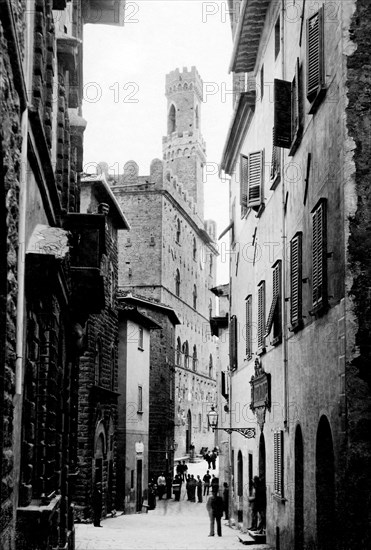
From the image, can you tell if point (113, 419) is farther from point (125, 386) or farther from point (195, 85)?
point (195, 85)

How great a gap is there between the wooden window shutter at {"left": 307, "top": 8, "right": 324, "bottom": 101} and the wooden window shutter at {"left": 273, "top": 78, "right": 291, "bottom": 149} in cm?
223

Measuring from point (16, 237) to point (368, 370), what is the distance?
436 centimetres

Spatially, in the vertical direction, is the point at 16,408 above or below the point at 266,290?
below

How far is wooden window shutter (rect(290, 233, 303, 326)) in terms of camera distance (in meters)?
13.3

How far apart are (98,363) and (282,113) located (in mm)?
14422

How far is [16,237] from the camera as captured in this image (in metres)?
8.06

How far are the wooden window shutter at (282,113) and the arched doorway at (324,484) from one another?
5.41m

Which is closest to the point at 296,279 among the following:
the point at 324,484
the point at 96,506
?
the point at 324,484

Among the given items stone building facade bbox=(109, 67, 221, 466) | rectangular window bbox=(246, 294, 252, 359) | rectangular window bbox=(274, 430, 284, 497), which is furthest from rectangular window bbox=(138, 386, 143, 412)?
stone building facade bbox=(109, 67, 221, 466)

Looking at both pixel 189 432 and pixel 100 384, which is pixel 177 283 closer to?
pixel 189 432

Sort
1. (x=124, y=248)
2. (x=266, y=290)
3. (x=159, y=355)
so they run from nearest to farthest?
(x=266, y=290)
(x=159, y=355)
(x=124, y=248)

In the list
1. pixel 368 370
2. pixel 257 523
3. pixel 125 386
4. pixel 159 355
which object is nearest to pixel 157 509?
pixel 125 386

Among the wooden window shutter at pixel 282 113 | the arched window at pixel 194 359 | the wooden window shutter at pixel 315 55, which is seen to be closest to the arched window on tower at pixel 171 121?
the arched window at pixel 194 359

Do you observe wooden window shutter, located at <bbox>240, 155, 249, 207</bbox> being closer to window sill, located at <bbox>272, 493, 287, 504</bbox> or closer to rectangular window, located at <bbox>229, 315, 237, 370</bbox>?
rectangular window, located at <bbox>229, 315, 237, 370</bbox>
